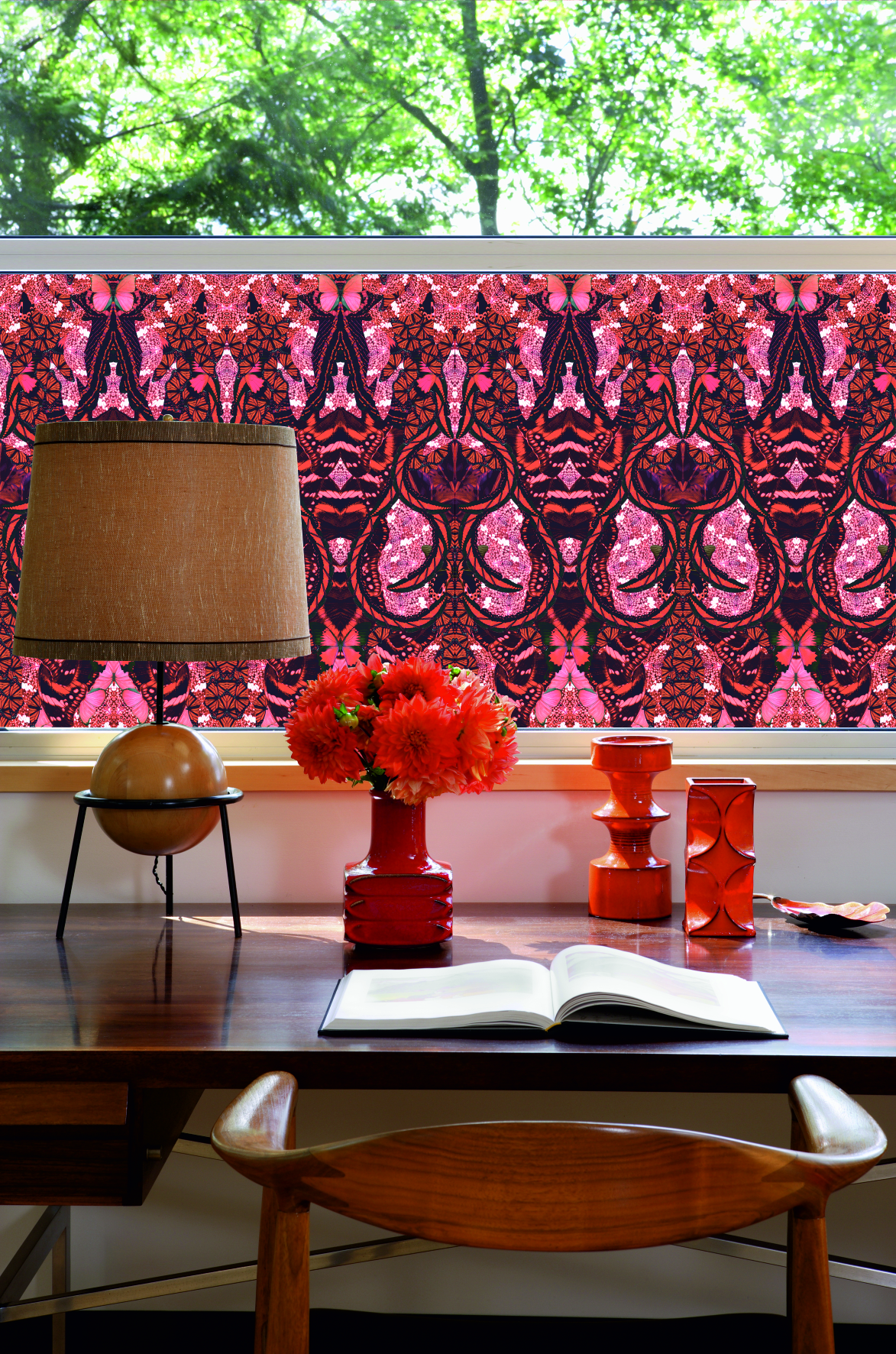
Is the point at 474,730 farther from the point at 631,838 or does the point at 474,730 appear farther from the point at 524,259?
the point at 524,259

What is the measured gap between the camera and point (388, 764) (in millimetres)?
1378

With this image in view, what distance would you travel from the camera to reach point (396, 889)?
1447 mm

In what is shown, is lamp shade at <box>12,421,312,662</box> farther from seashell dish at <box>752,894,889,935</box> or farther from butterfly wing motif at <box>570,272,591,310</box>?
seashell dish at <box>752,894,889,935</box>

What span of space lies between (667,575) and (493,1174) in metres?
1.30

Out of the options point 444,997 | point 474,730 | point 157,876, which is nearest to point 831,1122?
point 444,997

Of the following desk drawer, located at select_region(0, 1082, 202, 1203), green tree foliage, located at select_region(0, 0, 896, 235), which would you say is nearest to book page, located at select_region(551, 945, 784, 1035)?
desk drawer, located at select_region(0, 1082, 202, 1203)

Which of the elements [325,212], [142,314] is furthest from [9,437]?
[325,212]

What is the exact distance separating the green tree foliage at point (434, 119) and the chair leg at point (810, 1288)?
1.63 m

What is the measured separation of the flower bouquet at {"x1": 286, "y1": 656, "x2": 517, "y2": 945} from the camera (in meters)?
1.39

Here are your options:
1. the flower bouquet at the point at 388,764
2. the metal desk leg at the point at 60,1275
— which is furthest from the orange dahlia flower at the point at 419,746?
the metal desk leg at the point at 60,1275

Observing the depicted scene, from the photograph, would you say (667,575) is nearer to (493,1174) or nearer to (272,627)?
(272,627)

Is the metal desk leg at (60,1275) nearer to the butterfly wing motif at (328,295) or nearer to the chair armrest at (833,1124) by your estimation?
the chair armrest at (833,1124)

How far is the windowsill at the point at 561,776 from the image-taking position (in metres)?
1.74

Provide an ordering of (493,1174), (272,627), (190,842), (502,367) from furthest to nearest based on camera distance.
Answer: (502,367) < (190,842) < (272,627) < (493,1174)
